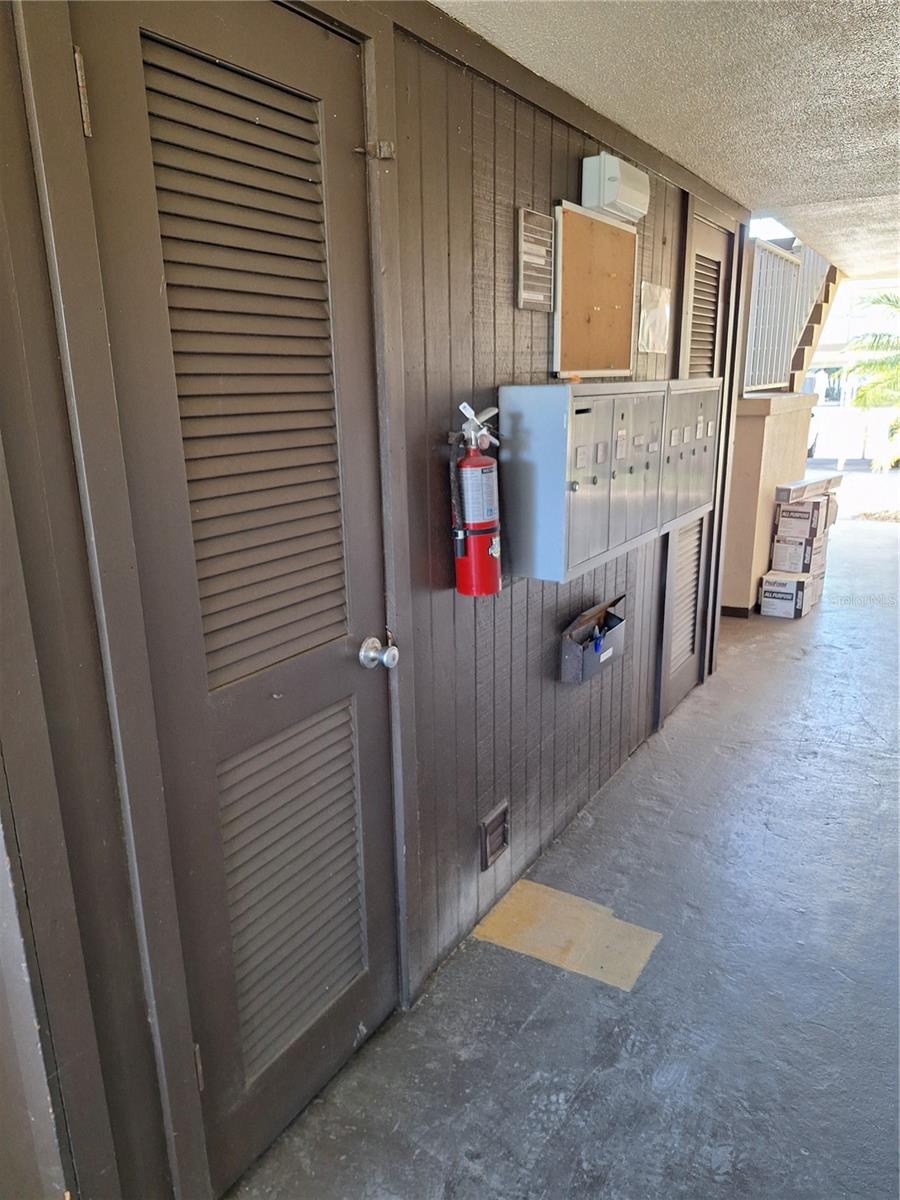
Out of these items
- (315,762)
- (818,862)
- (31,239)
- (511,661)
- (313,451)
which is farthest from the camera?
(818,862)

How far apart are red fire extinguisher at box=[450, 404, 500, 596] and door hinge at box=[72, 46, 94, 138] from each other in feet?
3.10

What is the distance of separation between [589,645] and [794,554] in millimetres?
3400

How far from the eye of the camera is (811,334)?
19.4 ft

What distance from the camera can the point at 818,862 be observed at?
254cm

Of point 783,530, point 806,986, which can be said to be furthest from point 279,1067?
point 783,530

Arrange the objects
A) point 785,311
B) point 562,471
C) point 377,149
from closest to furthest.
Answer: point 377,149
point 562,471
point 785,311

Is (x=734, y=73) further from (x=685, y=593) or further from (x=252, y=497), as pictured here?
(x=685, y=593)

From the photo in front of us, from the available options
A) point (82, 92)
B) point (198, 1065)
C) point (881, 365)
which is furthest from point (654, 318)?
point (881, 365)

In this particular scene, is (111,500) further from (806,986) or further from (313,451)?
(806,986)

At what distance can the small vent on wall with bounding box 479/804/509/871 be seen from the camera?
2.21 metres

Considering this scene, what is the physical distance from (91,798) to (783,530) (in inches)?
198

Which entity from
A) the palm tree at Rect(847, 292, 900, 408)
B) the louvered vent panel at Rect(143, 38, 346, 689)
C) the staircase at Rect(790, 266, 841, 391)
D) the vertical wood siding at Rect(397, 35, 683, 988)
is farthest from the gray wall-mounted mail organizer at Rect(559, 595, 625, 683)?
the palm tree at Rect(847, 292, 900, 408)

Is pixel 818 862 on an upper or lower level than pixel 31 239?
lower

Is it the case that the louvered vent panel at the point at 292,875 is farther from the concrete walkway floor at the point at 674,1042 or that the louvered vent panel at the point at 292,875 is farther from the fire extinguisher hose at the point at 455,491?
the fire extinguisher hose at the point at 455,491
